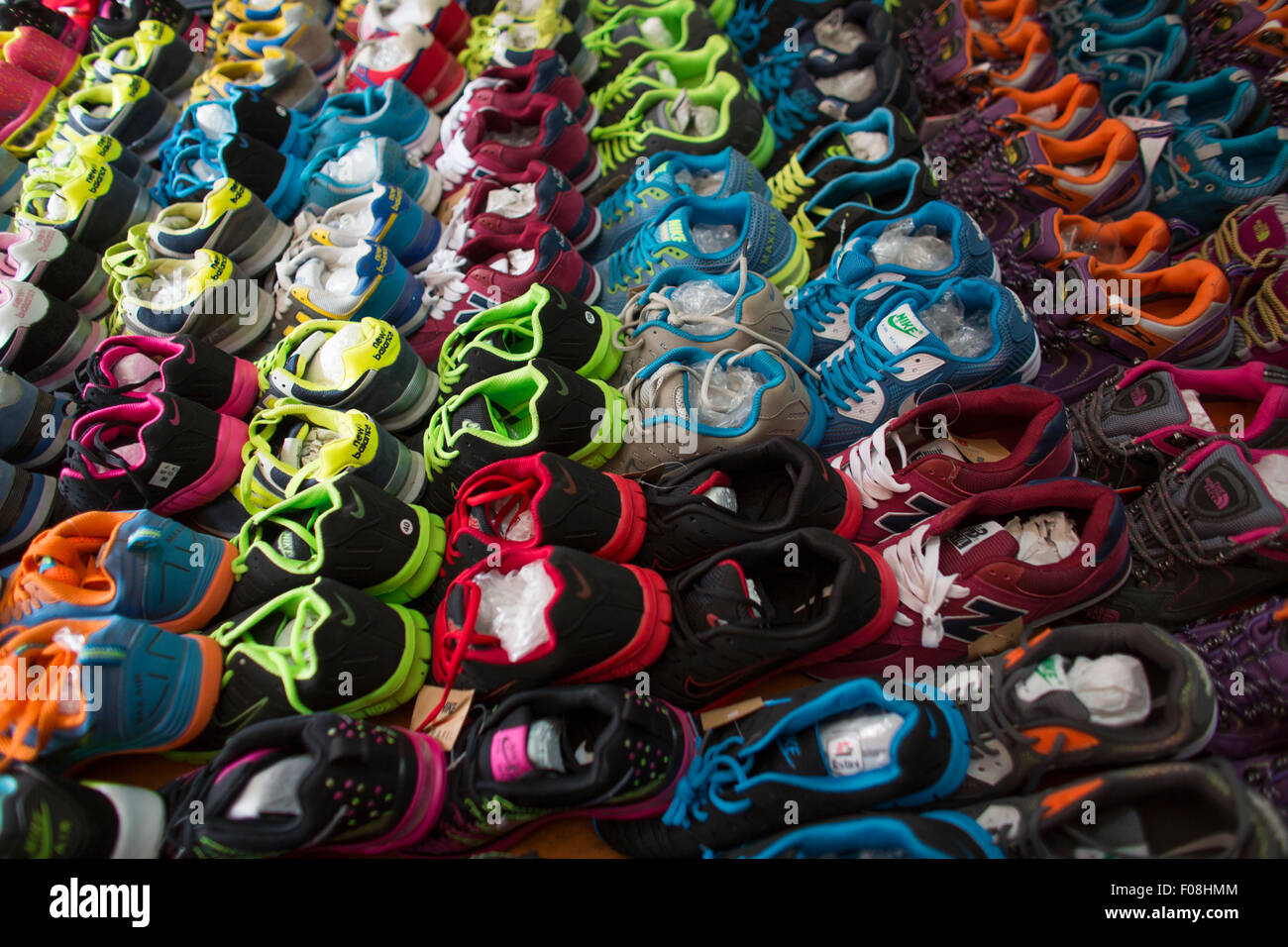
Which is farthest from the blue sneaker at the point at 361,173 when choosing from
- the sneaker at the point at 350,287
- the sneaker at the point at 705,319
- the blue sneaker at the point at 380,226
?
the sneaker at the point at 705,319

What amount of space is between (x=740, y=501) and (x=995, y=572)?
1.57ft

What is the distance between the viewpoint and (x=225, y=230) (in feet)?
5.92

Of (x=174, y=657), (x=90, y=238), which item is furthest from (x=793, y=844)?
(x=90, y=238)

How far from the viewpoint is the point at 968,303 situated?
1.50 m

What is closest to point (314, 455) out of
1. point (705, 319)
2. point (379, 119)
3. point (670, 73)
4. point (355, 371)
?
point (355, 371)

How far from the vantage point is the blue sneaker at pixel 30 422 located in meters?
1.51

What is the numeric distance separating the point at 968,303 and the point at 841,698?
95 centimetres

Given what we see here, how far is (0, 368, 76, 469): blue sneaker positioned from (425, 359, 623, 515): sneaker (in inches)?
35.1

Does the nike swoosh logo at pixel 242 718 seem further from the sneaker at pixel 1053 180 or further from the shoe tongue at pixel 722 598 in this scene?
the sneaker at pixel 1053 180

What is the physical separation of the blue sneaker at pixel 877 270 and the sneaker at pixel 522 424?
0.55m

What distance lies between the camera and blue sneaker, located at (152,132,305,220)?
1943 mm

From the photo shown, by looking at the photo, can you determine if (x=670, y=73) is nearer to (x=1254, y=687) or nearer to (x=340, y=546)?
(x=340, y=546)

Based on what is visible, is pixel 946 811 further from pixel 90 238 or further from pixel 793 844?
pixel 90 238

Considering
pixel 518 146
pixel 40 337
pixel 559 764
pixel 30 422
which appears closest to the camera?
pixel 559 764
